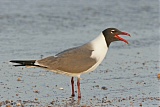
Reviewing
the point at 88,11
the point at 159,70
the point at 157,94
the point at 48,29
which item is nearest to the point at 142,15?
the point at 88,11

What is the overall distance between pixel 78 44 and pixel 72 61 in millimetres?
4025

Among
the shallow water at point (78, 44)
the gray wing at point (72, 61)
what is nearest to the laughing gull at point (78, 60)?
the gray wing at point (72, 61)

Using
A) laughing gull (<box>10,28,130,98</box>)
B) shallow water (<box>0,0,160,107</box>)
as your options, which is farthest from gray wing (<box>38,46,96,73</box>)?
shallow water (<box>0,0,160,107</box>)

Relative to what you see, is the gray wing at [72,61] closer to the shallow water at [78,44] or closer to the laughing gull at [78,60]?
the laughing gull at [78,60]

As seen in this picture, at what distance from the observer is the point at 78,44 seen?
1183cm

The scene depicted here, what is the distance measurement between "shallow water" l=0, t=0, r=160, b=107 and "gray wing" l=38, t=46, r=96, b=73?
1.39 ft

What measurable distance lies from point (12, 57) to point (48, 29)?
3506 mm

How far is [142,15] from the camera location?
16734 millimetres

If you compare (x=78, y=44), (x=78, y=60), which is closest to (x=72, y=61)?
(x=78, y=60)

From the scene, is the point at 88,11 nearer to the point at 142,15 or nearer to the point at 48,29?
the point at 142,15

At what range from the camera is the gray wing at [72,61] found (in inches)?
304

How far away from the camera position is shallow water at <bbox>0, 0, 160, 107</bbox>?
25.6ft

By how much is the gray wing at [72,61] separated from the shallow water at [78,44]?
0.42 metres

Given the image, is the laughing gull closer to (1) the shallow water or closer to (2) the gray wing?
(2) the gray wing
